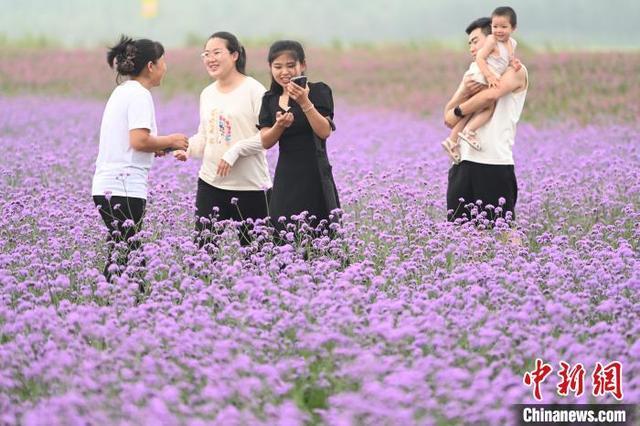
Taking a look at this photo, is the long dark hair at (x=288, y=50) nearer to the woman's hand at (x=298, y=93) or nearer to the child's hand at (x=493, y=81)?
the woman's hand at (x=298, y=93)

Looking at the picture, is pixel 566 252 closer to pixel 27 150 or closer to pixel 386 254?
pixel 386 254

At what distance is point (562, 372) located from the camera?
4.41 metres

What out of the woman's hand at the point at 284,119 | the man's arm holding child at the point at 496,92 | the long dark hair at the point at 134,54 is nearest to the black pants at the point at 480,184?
the man's arm holding child at the point at 496,92

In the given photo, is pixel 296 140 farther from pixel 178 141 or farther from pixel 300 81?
pixel 178 141

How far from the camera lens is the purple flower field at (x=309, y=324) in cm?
403

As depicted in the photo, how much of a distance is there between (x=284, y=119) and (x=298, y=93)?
22 centimetres

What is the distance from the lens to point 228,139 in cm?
691

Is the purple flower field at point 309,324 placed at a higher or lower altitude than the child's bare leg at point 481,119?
lower

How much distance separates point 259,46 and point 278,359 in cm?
2629

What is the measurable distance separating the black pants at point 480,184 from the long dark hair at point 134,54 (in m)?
2.18

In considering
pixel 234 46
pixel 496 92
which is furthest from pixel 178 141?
pixel 496 92

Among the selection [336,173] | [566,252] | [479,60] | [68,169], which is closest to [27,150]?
[68,169]

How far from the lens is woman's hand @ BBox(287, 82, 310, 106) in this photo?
6191 mm

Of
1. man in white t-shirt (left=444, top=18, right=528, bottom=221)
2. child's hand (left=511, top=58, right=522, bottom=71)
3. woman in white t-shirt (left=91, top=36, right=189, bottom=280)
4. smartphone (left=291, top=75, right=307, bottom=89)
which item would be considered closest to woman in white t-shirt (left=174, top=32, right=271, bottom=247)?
woman in white t-shirt (left=91, top=36, right=189, bottom=280)
